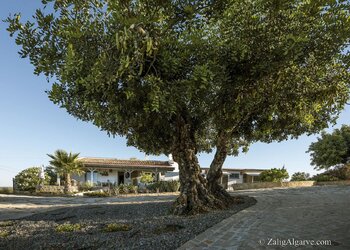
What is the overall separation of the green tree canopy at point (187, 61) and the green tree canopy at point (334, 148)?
905 inches

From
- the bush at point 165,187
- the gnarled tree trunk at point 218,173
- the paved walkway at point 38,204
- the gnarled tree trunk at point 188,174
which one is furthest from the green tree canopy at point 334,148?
the gnarled tree trunk at point 188,174

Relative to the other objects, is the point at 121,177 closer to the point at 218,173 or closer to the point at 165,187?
the point at 165,187

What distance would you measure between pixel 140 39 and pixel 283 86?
26.0 feet

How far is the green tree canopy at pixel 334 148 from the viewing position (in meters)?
35.7

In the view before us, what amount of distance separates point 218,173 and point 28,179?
26.3m

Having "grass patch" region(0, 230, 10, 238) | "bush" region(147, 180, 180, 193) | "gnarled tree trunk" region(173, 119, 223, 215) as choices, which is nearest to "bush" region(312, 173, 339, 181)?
"bush" region(147, 180, 180, 193)

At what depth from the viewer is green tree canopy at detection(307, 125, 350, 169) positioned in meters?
35.7

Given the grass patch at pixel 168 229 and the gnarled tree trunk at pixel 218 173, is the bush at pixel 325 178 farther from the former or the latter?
the grass patch at pixel 168 229

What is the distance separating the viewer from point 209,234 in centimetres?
901

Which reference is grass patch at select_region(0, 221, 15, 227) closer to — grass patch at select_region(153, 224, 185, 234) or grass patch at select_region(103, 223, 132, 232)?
grass patch at select_region(103, 223, 132, 232)

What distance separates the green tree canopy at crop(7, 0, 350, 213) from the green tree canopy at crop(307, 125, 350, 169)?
75.4 ft

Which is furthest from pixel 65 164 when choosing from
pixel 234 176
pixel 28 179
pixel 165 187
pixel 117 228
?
pixel 234 176

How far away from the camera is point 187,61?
10516mm

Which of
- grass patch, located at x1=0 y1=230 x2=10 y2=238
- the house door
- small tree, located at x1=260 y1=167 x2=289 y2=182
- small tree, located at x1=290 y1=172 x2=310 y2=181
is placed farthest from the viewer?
the house door
